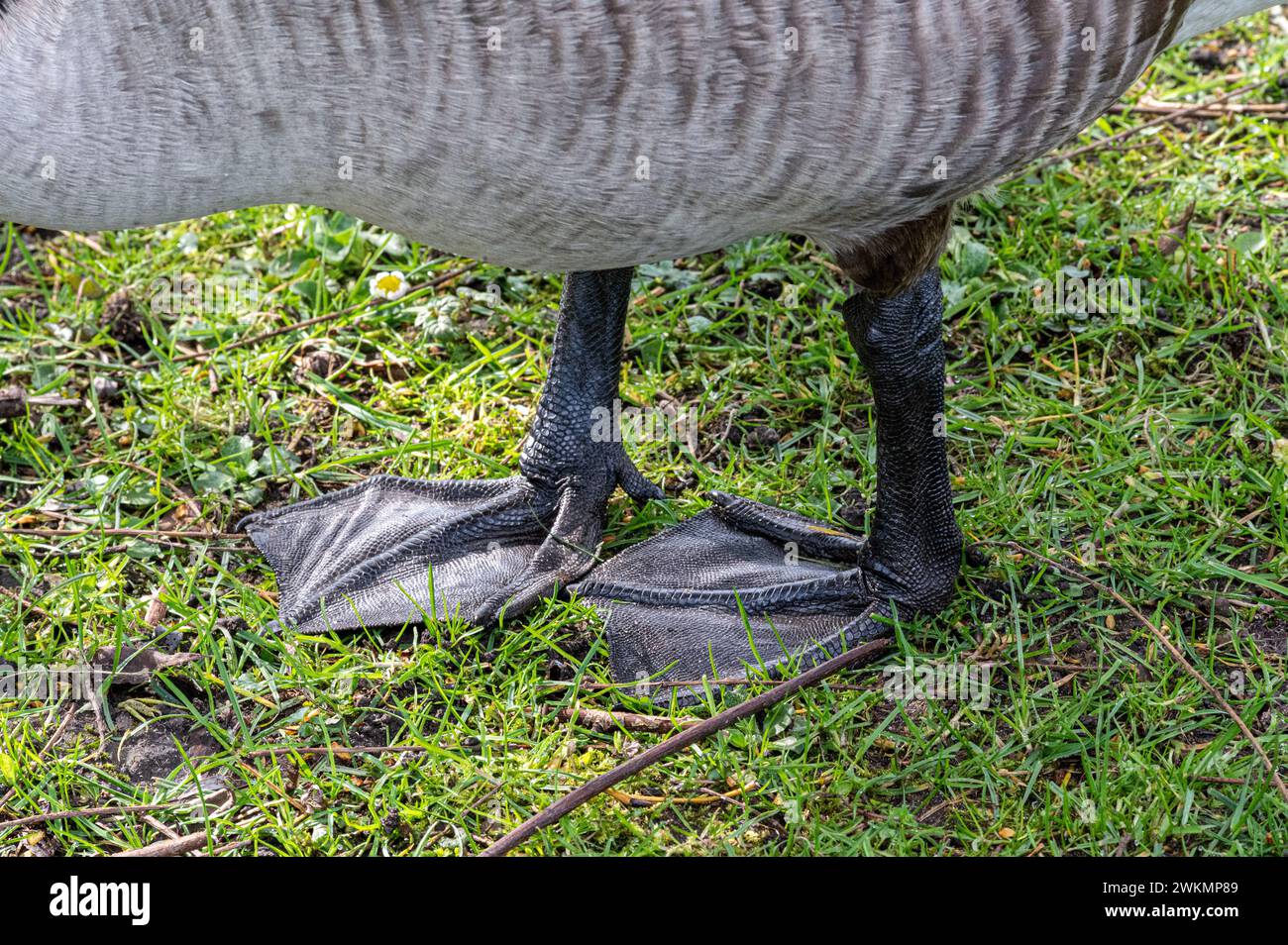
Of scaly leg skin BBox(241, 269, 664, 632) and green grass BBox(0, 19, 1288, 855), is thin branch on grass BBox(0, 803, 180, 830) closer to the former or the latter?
green grass BBox(0, 19, 1288, 855)

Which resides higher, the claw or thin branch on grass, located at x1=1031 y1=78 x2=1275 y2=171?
thin branch on grass, located at x1=1031 y1=78 x2=1275 y2=171

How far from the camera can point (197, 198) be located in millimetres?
2303

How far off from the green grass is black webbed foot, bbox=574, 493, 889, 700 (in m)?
0.09

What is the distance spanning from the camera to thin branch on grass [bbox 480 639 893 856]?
8.27ft

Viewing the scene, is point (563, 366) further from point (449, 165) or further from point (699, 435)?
point (449, 165)

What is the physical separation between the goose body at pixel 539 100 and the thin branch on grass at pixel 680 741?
A: 0.99 m

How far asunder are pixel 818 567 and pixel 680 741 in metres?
0.69

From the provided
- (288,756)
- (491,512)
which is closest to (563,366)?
(491,512)

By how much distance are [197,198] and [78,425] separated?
1582 mm

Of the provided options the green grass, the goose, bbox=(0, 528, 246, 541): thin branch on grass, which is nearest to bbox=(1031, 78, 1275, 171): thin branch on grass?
the green grass

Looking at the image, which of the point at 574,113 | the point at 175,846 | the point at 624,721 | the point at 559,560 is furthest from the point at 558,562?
the point at 574,113

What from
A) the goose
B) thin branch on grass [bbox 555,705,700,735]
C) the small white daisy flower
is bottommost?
thin branch on grass [bbox 555,705,700,735]

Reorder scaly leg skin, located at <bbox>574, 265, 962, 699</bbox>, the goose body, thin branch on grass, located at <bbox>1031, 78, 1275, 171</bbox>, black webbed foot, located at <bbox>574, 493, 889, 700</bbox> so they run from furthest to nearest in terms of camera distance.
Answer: thin branch on grass, located at <bbox>1031, 78, 1275, 171</bbox> < black webbed foot, located at <bbox>574, 493, 889, 700</bbox> < scaly leg skin, located at <bbox>574, 265, 962, 699</bbox> < the goose body

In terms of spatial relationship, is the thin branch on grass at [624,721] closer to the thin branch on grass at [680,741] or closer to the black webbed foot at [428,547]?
the thin branch on grass at [680,741]
